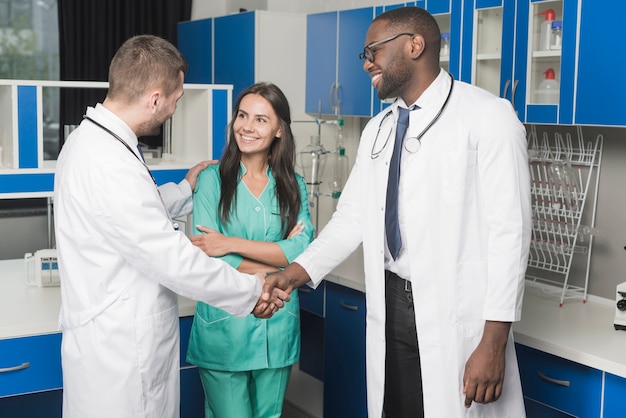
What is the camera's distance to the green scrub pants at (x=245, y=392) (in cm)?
258

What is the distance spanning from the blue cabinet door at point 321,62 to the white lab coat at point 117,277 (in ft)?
5.92

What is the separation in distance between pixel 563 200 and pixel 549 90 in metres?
0.45

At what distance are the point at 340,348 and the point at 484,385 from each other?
4.36 feet

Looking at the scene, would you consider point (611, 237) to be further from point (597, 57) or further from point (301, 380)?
point (301, 380)

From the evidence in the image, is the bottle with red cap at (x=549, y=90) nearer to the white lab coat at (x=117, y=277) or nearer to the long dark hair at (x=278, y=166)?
the long dark hair at (x=278, y=166)

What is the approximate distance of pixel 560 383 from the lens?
251 centimetres

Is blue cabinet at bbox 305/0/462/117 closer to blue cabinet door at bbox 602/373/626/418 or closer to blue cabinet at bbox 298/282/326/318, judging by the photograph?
blue cabinet at bbox 298/282/326/318

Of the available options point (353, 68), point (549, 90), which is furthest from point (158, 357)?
point (353, 68)

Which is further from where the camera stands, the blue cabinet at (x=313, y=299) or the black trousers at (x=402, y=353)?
the blue cabinet at (x=313, y=299)

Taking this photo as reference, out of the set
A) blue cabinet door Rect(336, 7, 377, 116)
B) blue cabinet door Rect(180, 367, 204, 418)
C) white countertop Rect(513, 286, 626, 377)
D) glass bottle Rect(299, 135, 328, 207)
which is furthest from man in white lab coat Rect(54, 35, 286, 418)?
glass bottle Rect(299, 135, 328, 207)

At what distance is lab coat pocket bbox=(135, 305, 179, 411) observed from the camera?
84.4 inches

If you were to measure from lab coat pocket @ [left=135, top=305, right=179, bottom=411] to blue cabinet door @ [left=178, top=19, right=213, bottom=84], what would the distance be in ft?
8.07

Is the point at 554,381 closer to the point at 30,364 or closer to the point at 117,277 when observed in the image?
the point at 117,277

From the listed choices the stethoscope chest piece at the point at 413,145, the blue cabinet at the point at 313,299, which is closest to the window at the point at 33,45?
the blue cabinet at the point at 313,299
